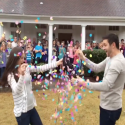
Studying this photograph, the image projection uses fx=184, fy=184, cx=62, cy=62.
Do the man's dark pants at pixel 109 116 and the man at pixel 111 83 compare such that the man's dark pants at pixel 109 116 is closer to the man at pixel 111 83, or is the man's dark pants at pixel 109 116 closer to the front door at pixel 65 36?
the man at pixel 111 83

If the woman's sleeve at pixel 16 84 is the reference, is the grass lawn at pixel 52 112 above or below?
below

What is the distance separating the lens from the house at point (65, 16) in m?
11.9

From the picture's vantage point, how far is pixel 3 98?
6363 millimetres

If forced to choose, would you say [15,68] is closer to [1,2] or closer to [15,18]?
[15,18]

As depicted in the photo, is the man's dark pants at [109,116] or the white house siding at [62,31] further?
the white house siding at [62,31]

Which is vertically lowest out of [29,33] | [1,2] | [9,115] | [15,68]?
[9,115]

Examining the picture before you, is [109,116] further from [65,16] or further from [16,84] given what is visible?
[65,16]

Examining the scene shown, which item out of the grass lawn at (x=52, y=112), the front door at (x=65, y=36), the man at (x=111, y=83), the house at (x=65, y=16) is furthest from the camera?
the front door at (x=65, y=36)

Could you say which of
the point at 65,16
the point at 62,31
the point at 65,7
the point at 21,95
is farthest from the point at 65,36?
the point at 21,95

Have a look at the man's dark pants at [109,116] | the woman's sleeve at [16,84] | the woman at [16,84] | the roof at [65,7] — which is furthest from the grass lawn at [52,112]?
the roof at [65,7]

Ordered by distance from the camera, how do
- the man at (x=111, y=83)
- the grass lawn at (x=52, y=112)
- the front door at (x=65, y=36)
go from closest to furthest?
1. the man at (x=111, y=83)
2. the grass lawn at (x=52, y=112)
3. the front door at (x=65, y=36)

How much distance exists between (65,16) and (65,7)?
6.25 feet

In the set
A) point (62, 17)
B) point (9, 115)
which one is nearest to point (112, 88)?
point (9, 115)

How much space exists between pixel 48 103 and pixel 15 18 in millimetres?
7700
